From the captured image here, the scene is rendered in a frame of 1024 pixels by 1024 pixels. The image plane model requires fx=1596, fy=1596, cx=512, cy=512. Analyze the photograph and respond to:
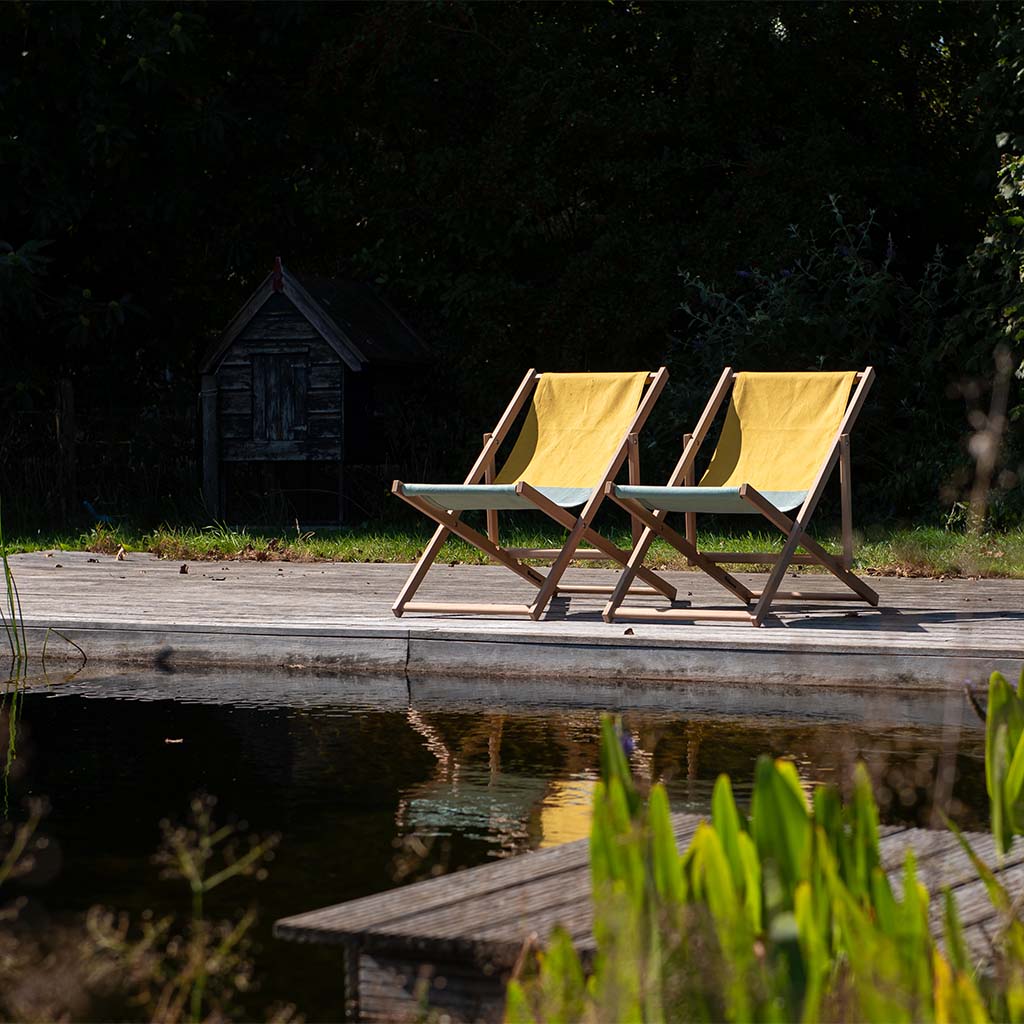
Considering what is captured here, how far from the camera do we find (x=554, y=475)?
6.76 meters

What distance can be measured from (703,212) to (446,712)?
8.78 m

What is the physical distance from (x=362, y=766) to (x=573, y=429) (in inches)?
108

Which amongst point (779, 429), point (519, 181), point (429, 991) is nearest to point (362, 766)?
point (429, 991)

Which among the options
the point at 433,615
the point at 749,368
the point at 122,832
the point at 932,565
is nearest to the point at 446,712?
the point at 433,615

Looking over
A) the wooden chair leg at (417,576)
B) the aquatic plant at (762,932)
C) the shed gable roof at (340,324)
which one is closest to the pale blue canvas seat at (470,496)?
the wooden chair leg at (417,576)

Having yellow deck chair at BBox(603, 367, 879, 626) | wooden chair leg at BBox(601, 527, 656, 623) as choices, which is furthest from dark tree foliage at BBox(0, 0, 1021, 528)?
wooden chair leg at BBox(601, 527, 656, 623)

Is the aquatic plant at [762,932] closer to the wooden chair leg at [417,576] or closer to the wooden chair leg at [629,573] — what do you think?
the wooden chair leg at [629,573]

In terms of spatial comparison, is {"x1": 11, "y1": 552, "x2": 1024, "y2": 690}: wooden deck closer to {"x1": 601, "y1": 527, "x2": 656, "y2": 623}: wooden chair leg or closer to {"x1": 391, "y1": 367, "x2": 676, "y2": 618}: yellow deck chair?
{"x1": 601, "y1": 527, "x2": 656, "y2": 623}: wooden chair leg

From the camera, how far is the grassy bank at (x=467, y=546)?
863 cm

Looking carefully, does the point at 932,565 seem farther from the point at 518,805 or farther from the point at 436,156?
the point at 436,156

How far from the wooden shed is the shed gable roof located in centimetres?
1

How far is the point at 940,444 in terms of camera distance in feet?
38.1

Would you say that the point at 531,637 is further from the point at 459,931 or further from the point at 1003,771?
the point at 1003,771

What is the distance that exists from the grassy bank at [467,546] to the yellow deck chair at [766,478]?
2087 millimetres
